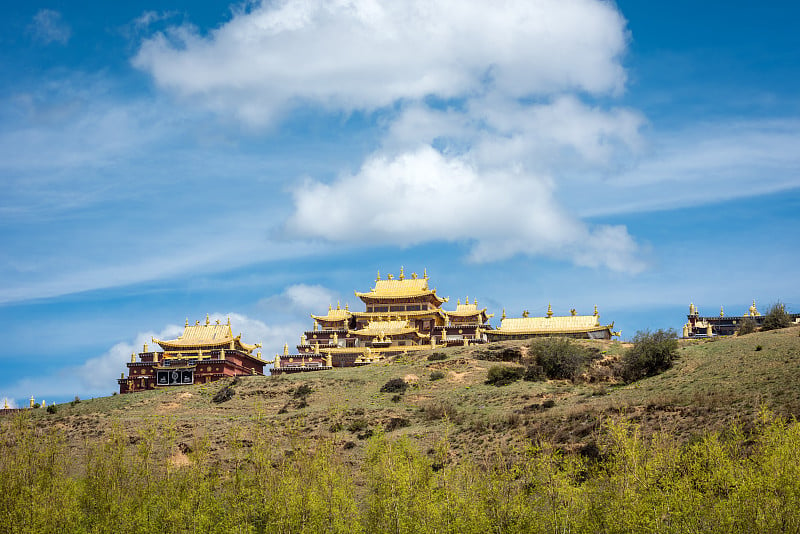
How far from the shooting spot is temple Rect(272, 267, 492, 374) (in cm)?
11256

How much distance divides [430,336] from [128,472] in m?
69.0

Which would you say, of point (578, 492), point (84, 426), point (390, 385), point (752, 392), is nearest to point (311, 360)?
point (390, 385)

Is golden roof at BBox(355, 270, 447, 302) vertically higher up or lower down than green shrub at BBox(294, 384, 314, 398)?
higher up

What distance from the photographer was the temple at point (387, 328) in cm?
11256

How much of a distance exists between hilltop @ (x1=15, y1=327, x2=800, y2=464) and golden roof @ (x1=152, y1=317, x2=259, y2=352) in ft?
33.0

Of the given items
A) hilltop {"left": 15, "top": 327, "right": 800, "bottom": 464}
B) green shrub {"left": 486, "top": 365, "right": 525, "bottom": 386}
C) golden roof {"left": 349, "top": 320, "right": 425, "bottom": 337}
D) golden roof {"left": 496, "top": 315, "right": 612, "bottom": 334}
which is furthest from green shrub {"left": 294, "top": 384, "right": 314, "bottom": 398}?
golden roof {"left": 496, "top": 315, "right": 612, "bottom": 334}

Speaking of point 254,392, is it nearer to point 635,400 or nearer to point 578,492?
point 635,400

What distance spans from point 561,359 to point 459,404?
543 inches

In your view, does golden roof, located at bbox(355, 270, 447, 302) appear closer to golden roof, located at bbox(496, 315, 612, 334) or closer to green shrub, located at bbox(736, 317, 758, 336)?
golden roof, located at bbox(496, 315, 612, 334)

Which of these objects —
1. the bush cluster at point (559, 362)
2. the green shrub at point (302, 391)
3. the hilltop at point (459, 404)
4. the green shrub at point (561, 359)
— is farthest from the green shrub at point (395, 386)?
the green shrub at point (561, 359)

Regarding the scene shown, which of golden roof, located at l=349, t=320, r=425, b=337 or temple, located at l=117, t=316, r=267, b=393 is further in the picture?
golden roof, located at l=349, t=320, r=425, b=337

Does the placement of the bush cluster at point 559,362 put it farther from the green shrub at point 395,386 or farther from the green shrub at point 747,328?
the green shrub at point 747,328

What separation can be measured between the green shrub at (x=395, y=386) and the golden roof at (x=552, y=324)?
24.1m

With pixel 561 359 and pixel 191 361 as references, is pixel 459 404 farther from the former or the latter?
pixel 191 361
